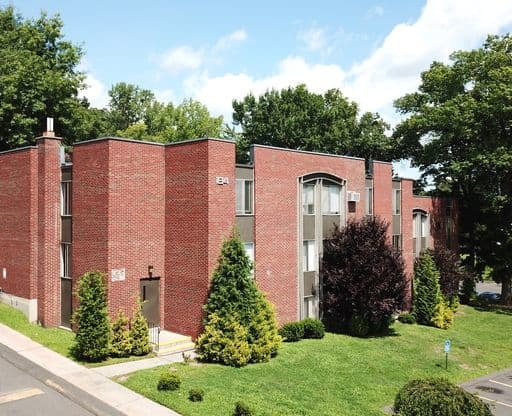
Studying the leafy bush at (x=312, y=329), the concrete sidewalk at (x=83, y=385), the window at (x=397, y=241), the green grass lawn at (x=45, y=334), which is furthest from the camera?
the window at (x=397, y=241)

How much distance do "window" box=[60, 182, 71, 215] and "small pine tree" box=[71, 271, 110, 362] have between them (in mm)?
5605

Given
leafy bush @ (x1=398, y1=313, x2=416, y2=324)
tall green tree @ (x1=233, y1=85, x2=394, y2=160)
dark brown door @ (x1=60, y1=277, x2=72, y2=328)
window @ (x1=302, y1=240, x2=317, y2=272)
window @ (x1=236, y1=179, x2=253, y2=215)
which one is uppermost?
tall green tree @ (x1=233, y1=85, x2=394, y2=160)

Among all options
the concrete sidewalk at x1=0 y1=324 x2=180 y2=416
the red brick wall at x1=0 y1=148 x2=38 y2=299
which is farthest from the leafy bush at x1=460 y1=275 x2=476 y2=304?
the concrete sidewalk at x1=0 y1=324 x2=180 y2=416

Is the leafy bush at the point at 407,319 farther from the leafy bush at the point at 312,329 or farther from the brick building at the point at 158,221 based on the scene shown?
the leafy bush at the point at 312,329

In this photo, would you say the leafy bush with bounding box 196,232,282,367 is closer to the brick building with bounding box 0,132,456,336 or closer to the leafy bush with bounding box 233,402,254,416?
the brick building with bounding box 0,132,456,336

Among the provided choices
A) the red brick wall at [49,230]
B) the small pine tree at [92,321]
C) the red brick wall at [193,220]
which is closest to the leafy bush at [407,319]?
the red brick wall at [193,220]

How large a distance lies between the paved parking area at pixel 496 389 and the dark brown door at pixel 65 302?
62.8 feet

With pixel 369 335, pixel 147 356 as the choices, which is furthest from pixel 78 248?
pixel 369 335

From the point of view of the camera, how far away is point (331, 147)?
55469 millimetres

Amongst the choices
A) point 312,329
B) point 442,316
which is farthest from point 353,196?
point 442,316

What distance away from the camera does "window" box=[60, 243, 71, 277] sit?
25.2 metres

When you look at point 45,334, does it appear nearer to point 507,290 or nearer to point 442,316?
point 442,316

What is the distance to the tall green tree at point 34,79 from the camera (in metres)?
37.0

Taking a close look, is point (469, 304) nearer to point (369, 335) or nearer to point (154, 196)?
point (369, 335)
